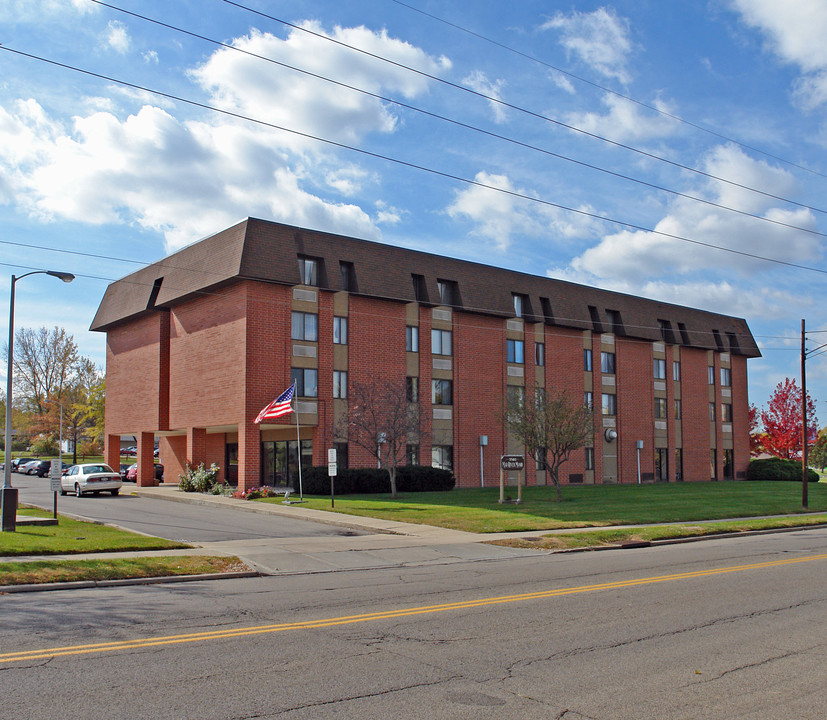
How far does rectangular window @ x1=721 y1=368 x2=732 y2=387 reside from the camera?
5619 cm

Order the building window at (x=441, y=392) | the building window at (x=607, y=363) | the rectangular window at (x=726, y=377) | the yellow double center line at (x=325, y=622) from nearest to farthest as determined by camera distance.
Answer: the yellow double center line at (x=325, y=622)
the building window at (x=441, y=392)
the building window at (x=607, y=363)
the rectangular window at (x=726, y=377)

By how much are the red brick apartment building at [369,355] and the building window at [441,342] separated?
0.10 meters

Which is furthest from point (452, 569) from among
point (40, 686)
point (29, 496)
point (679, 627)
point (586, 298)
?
point (586, 298)

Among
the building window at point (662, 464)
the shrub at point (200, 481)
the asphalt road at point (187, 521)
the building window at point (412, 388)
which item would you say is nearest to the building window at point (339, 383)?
the building window at point (412, 388)

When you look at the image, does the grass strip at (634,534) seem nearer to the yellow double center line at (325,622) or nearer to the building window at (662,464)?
the yellow double center line at (325,622)

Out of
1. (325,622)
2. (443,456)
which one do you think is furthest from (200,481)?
(325,622)

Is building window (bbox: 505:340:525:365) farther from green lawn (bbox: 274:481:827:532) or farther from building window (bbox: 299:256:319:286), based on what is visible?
building window (bbox: 299:256:319:286)

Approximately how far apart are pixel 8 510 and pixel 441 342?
83.4 ft

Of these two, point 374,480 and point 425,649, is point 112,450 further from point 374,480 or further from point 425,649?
point 425,649

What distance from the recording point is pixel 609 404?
48.6 m

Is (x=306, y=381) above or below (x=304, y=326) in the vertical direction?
below

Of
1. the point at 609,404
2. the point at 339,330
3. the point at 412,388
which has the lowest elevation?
the point at 609,404

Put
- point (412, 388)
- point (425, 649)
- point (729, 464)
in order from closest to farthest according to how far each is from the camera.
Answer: point (425, 649), point (412, 388), point (729, 464)

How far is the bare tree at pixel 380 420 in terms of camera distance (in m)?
33.1
